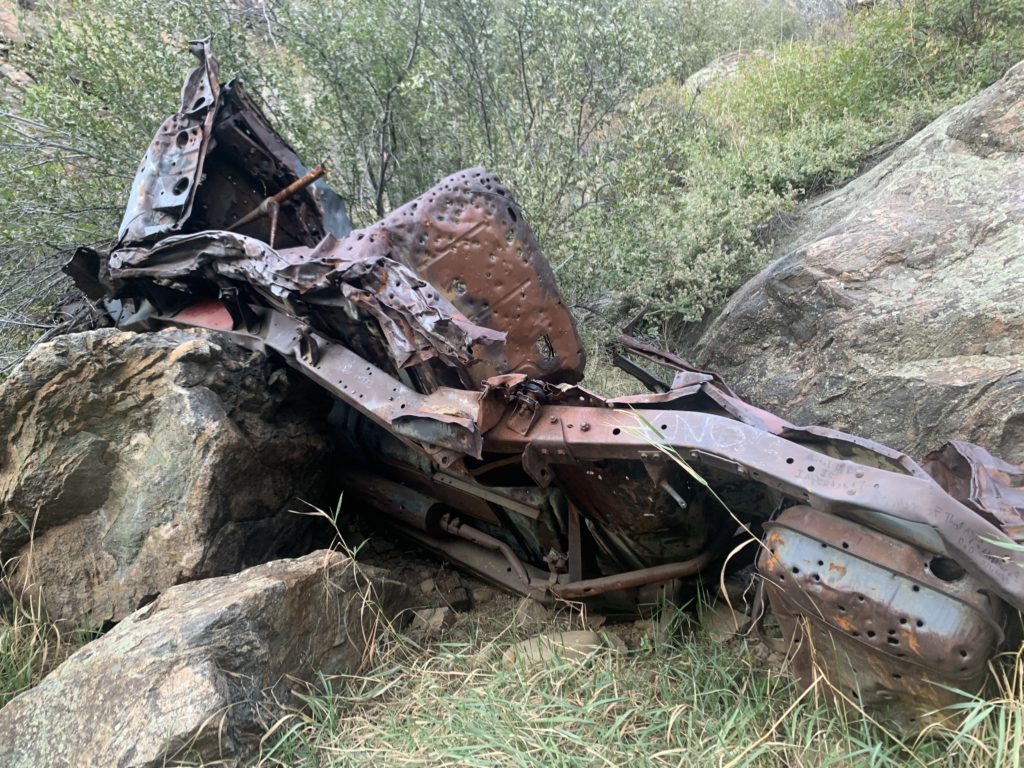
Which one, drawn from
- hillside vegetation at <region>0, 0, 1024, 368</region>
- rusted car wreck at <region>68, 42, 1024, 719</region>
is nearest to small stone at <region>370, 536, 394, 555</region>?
rusted car wreck at <region>68, 42, 1024, 719</region>

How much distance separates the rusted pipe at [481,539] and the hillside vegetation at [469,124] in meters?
2.35

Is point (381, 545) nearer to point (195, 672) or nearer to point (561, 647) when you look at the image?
point (561, 647)

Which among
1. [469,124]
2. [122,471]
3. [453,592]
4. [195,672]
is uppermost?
[469,124]

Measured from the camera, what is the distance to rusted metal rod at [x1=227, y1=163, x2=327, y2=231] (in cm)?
373

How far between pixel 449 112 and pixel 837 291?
3293 mm

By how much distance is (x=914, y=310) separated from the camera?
3.63 metres

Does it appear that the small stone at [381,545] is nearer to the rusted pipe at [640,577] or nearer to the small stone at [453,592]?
the small stone at [453,592]

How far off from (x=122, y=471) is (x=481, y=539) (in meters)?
1.55

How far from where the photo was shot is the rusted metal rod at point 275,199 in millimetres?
3726

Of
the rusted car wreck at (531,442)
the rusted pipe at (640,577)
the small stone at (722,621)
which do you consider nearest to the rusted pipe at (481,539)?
the rusted car wreck at (531,442)

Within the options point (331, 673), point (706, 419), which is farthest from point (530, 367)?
point (331, 673)

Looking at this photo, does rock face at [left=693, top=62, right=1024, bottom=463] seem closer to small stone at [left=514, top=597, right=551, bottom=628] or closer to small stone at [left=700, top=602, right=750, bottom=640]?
small stone at [left=700, top=602, right=750, bottom=640]

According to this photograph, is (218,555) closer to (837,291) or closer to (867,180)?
(837,291)

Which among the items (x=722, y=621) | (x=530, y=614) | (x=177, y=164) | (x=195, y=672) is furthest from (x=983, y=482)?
(x=177, y=164)
